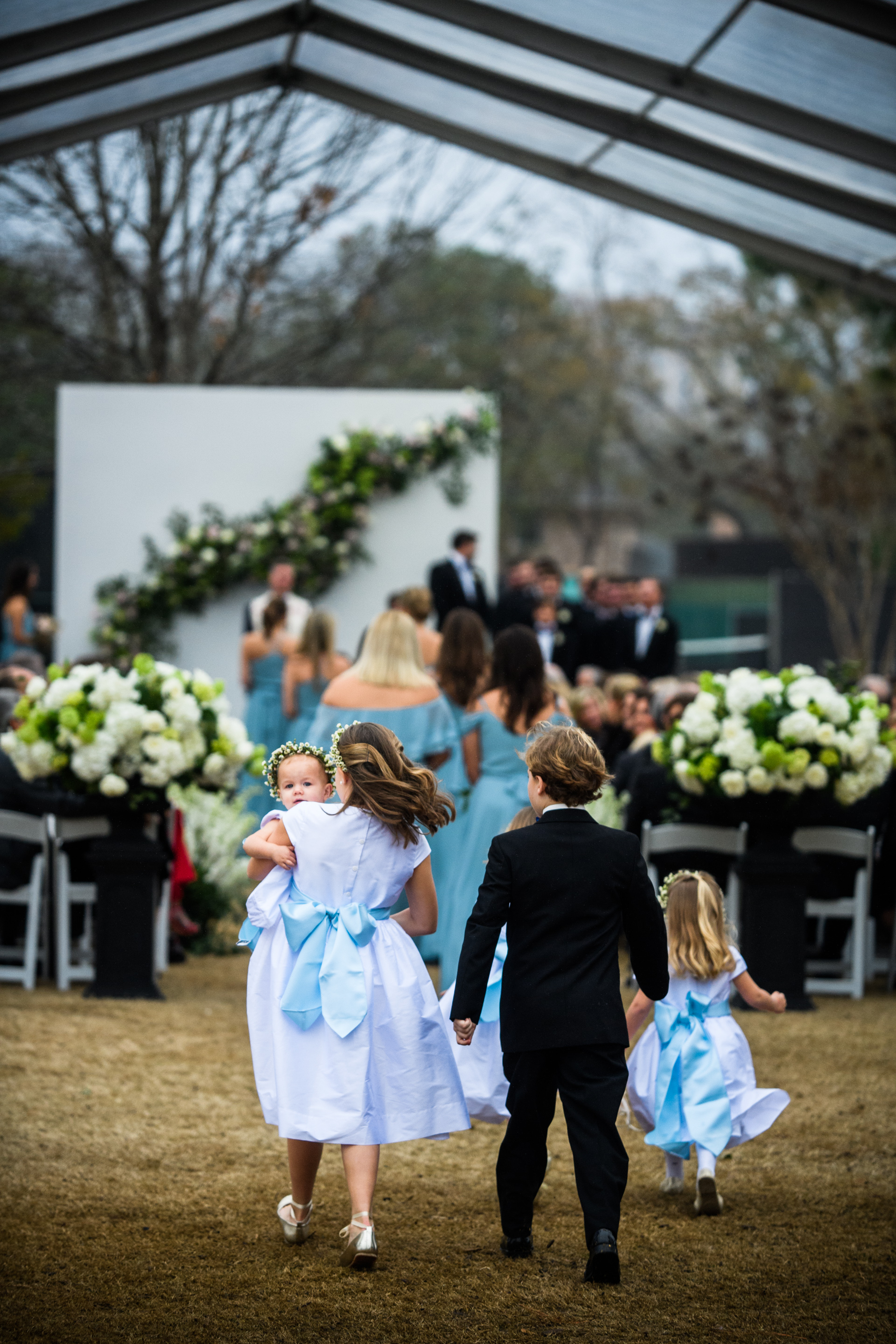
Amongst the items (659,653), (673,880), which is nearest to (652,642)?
(659,653)

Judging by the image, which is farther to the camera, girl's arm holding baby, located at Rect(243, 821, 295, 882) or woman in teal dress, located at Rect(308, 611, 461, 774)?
woman in teal dress, located at Rect(308, 611, 461, 774)

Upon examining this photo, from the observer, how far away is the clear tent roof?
8.56 metres

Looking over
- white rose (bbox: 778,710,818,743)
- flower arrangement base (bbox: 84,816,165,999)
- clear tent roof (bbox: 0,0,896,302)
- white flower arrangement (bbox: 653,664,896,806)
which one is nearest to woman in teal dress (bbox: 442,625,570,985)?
white flower arrangement (bbox: 653,664,896,806)

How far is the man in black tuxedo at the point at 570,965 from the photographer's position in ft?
12.9

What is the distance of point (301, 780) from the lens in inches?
172

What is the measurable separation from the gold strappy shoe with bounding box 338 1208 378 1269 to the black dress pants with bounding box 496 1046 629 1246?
412 mm

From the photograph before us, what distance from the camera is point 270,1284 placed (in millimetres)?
3896

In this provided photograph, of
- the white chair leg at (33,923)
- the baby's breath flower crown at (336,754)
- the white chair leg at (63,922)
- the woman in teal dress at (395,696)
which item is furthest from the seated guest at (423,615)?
the baby's breath flower crown at (336,754)

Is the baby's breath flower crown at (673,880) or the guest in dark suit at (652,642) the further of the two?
the guest in dark suit at (652,642)

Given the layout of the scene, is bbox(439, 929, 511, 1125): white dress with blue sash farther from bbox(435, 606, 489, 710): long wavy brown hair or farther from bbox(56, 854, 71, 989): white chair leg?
bbox(56, 854, 71, 989): white chair leg

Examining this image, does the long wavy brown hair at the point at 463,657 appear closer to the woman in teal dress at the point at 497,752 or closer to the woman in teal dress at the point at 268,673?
the woman in teal dress at the point at 497,752

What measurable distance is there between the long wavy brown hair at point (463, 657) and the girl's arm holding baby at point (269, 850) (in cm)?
329

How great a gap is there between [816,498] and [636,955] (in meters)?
19.6

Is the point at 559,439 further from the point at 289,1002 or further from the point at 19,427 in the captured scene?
the point at 289,1002
